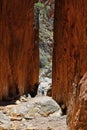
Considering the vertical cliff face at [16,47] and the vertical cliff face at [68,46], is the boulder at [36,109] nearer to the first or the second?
the vertical cliff face at [68,46]

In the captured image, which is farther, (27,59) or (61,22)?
(27,59)

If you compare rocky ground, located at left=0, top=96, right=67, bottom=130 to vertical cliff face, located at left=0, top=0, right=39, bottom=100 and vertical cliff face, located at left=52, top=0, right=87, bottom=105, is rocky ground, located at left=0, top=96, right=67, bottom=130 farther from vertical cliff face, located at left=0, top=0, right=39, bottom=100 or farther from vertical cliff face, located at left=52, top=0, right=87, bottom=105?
vertical cliff face, located at left=0, top=0, right=39, bottom=100

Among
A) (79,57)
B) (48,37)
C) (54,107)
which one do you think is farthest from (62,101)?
(48,37)

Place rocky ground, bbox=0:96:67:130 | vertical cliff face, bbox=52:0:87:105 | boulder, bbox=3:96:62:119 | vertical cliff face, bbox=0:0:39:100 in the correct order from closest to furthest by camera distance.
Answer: rocky ground, bbox=0:96:67:130
vertical cliff face, bbox=52:0:87:105
boulder, bbox=3:96:62:119
vertical cliff face, bbox=0:0:39:100

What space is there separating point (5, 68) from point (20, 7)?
39.9 inches

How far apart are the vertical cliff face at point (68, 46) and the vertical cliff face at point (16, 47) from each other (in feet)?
3.15

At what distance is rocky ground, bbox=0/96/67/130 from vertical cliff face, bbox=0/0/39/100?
0.74 m

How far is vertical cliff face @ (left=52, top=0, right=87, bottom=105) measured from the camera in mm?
4258

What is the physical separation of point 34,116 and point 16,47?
1702mm

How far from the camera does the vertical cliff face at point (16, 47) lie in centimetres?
563

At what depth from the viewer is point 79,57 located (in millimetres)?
4312

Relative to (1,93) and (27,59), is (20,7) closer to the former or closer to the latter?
(27,59)

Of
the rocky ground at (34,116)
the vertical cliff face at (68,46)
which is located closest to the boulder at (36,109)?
the rocky ground at (34,116)

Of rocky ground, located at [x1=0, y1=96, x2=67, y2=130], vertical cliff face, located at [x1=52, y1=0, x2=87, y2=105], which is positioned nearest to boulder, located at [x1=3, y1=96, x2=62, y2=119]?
rocky ground, located at [x1=0, y1=96, x2=67, y2=130]
